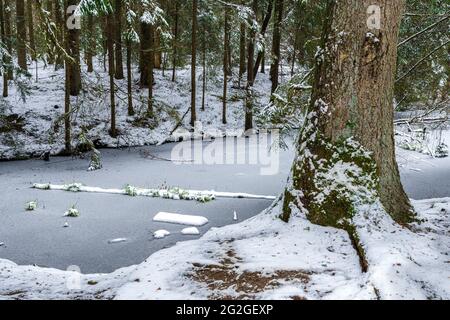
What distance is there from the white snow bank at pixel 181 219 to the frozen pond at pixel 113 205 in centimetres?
14

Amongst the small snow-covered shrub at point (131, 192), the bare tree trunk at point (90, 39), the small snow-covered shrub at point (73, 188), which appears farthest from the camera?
the bare tree trunk at point (90, 39)

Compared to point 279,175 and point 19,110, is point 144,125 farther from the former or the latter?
point 279,175

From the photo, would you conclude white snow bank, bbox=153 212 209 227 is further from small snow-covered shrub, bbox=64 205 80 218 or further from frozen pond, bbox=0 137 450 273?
small snow-covered shrub, bbox=64 205 80 218

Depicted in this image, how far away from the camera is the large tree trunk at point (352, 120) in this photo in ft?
13.1

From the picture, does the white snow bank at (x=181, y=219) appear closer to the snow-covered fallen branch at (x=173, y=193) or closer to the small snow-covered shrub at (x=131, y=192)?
the snow-covered fallen branch at (x=173, y=193)

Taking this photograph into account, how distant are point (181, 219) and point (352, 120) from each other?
11.9ft

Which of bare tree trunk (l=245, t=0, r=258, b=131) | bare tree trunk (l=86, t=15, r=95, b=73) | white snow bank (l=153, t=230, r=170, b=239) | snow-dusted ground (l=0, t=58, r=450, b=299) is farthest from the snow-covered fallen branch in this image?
bare tree trunk (l=245, t=0, r=258, b=131)

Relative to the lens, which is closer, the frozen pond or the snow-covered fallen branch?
the frozen pond

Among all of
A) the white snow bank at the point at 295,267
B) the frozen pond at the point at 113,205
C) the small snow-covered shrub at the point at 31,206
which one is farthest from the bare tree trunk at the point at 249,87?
the white snow bank at the point at 295,267

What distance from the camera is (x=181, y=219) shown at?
21.4ft

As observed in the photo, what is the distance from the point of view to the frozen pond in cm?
528

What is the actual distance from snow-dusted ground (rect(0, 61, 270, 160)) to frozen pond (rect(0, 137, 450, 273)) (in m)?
2.45

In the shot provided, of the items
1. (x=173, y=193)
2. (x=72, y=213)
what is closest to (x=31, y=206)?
(x=72, y=213)

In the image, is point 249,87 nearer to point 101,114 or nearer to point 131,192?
point 101,114
